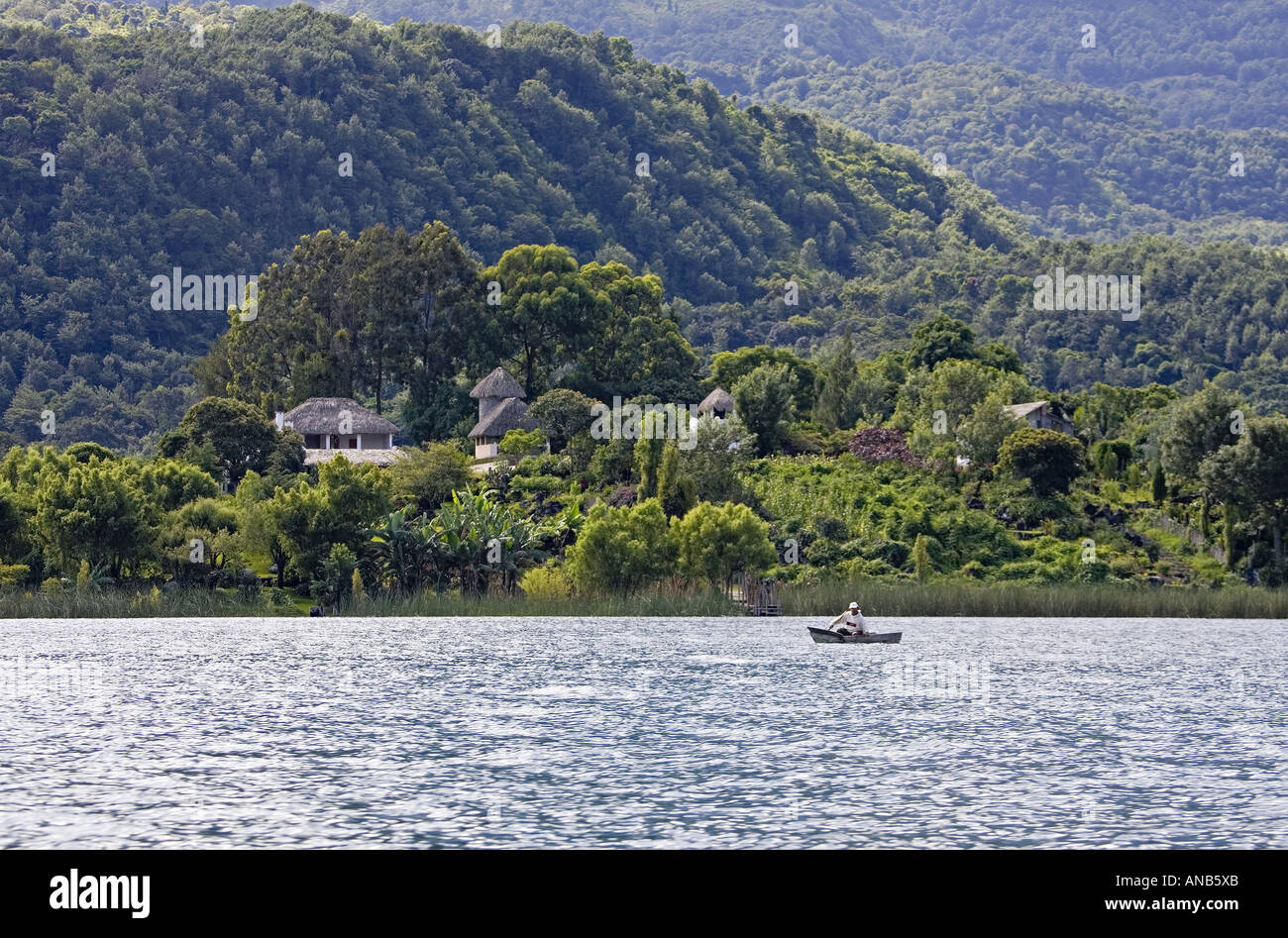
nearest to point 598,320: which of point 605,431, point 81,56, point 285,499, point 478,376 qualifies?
point 478,376

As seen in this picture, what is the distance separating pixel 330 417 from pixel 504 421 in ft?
36.9

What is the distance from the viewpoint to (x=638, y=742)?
3391 centimetres

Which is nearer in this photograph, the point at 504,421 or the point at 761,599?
the point at 761,599

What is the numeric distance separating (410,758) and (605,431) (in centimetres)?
6203

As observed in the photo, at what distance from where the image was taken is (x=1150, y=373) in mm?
166000

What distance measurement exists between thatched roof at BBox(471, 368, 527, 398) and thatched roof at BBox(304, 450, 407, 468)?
777 cm

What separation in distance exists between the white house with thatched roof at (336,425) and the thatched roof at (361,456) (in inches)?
64.6

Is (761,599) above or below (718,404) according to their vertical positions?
below

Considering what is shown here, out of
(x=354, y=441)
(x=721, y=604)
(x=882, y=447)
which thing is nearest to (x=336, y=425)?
(x=354, y=441)

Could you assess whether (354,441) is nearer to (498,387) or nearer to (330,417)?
(330,417)

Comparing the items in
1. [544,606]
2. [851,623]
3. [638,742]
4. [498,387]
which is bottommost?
[638,742]

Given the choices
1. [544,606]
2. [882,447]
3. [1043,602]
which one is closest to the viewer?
[1043,602]

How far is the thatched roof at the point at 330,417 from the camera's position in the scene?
10419cm
